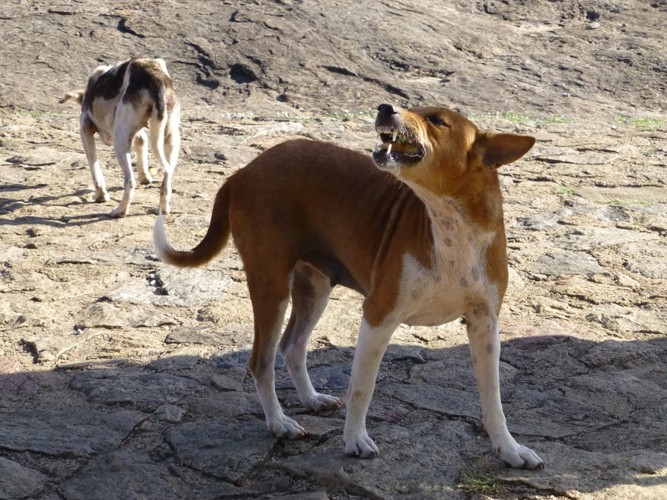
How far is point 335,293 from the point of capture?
7074mm

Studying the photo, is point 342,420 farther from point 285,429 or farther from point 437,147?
point 437,147

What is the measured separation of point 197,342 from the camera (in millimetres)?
6078

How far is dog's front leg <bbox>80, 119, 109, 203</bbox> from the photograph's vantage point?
9.58 meters

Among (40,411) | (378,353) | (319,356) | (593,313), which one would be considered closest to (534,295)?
(593,313)

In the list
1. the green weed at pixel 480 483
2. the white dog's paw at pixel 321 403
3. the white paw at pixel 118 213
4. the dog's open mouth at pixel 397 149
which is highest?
the dog's open mouth at pixel 397 149

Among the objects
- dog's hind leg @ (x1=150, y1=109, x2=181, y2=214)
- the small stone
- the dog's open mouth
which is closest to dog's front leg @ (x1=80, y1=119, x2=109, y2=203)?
dog's hind leg @ (x1=150, y1=109, x2=181, y2=214)

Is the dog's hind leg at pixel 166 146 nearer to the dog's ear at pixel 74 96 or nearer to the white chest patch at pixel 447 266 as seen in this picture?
the dog's ear at pixel 74 96

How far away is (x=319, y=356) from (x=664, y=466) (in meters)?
2.19

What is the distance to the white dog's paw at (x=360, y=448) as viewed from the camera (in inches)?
175

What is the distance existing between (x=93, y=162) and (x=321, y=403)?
540cm

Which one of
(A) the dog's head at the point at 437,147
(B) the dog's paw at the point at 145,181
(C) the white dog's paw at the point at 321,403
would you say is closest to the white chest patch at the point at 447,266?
(A) the dog's head at the point at 437,147

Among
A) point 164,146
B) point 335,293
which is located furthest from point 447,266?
point 164,146

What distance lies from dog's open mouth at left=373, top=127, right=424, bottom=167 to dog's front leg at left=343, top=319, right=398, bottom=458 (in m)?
0.73

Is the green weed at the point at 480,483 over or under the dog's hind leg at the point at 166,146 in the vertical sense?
over
